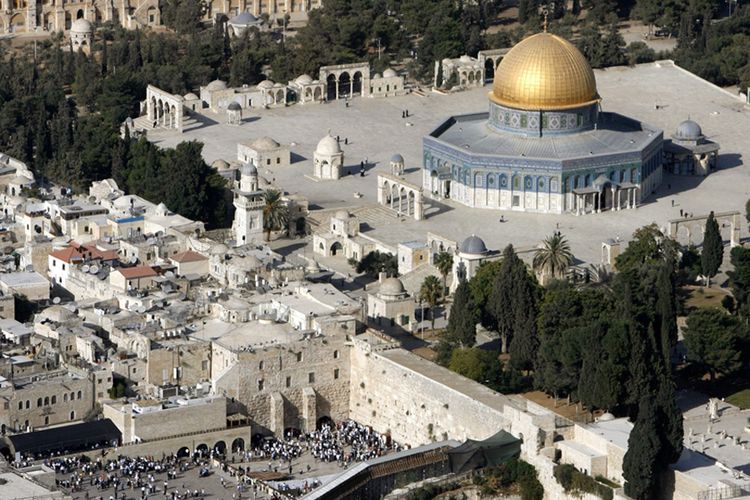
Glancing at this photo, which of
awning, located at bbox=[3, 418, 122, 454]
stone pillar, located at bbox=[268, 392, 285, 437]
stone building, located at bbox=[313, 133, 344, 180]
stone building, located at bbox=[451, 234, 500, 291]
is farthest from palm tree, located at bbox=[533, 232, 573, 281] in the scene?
awning, located at bbox=[3, 418, 122, 454]

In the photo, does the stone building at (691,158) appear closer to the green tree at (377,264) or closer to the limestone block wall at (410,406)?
the green tree at (377,264)

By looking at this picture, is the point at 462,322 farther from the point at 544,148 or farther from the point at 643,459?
the point at 544,148

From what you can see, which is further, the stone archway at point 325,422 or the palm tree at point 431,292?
the palm tree at point 431,292

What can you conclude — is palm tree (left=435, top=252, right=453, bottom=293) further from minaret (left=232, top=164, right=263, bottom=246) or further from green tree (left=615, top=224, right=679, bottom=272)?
minaret (left=232, top=164, right=263, bottom=246)

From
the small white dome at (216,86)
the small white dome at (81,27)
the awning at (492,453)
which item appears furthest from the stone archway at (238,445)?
the small white dome at (81,27)

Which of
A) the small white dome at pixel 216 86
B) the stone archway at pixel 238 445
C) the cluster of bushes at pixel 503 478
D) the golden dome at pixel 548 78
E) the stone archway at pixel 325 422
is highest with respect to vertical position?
the golden dome at pixel 548 78

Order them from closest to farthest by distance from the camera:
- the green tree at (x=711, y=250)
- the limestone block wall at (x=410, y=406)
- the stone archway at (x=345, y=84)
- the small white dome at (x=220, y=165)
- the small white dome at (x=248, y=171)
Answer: the limestone block wall at (x=410, y=406), the green tree at (x=711, y=250), the small white dome at (x=248, y=171), the small white dome at (x=220, y=165), the stone archway at (x=345, y=84)
